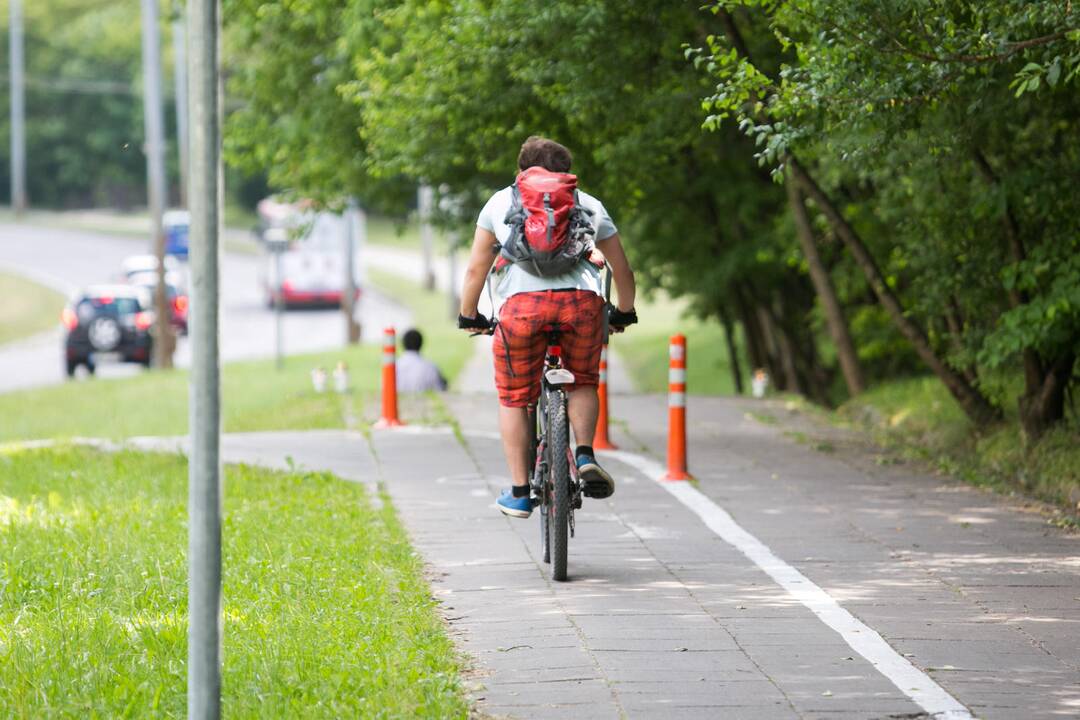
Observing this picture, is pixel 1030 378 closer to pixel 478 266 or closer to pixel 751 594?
pixel 751 594

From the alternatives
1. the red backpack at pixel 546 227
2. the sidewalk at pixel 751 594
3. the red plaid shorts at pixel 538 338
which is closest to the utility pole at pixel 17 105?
the sidewalk at pixel 751 594

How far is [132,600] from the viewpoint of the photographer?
7.12m

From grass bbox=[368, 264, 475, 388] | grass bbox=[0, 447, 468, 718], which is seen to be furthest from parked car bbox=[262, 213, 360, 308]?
grass bbox=[0, 447, 468, 718]

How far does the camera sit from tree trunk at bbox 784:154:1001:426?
13.3m

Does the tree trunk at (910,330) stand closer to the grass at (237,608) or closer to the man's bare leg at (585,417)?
the grass at (237,608)

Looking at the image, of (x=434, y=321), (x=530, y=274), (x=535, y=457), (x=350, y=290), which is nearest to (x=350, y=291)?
(x=350, y=290)

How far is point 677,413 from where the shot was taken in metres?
10.8

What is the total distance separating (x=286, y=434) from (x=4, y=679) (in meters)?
8.57

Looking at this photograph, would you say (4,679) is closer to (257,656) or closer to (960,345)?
(257,656)

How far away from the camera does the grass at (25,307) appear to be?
4703 centimetres

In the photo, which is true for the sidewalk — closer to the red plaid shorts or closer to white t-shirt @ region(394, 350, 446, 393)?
the red plaid shorts

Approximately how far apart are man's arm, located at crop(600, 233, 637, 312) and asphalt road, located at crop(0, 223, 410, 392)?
2575 cm

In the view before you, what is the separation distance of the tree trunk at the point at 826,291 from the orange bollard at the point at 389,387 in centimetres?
401

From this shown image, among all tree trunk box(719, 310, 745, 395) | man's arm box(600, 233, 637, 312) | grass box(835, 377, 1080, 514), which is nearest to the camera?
man's arm box(600, 233, 637, 312)
